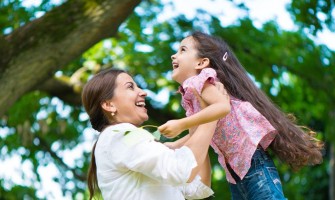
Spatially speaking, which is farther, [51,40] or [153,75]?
[153,75]

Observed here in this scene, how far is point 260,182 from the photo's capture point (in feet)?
12.5

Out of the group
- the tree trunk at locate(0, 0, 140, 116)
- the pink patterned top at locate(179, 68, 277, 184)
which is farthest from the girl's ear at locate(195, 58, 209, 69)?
the tree trunk at locate(0, 0, 140, 116)

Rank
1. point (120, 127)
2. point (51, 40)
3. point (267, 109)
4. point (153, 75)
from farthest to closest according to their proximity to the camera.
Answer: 1. point (153, 75)
2. point (51, 40)
3. point (267, 109)
4. point (120, 127)

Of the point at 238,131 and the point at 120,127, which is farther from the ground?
the point at 120,127

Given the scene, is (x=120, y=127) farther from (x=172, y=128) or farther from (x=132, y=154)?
(x=172, y=128)

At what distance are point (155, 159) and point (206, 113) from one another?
0.32 m

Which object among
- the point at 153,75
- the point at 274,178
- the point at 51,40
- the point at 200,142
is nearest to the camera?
the point at 200,142

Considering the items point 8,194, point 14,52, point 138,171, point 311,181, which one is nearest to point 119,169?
point 138,171

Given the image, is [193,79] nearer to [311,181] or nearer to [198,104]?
[198,104]

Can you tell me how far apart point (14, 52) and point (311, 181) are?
10815mm

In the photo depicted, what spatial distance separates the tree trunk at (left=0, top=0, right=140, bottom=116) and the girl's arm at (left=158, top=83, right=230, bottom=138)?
2721 millimetres

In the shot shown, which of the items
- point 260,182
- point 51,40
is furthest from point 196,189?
point 51,40

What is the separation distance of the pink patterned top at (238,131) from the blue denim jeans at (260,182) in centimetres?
5

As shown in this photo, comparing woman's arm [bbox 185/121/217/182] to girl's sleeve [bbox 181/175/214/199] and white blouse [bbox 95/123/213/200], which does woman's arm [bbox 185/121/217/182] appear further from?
girl's sleeve [bbox 181/175/214/199]
